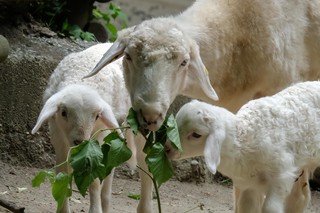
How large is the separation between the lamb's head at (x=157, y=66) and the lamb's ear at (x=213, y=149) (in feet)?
1.05

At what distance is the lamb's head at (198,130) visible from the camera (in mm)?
4820

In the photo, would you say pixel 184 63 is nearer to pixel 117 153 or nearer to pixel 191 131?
pixel 191 131

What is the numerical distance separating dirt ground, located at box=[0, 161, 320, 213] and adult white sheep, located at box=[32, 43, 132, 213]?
0.68m

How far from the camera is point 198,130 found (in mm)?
4820

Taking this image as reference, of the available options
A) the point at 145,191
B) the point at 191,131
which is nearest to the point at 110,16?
the point at 145,191

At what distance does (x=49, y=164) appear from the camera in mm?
7754

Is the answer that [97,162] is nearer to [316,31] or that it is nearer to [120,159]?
[120,159]

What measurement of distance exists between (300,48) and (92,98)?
6.23ft

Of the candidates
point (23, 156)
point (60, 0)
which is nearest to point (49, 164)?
point (23, 156)

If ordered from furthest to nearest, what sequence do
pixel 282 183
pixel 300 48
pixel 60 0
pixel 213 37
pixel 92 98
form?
pixel 60 0
pixel 300 48
pixel 213 37
pixel 92 98
pixel 282 183

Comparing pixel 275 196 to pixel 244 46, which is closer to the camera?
pixel 275 196

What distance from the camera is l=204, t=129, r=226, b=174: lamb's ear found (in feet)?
15.3

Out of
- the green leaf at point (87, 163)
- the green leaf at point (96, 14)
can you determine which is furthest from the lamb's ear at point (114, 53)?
the green leaf at point (96, 14)

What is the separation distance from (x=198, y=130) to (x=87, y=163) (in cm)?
68
